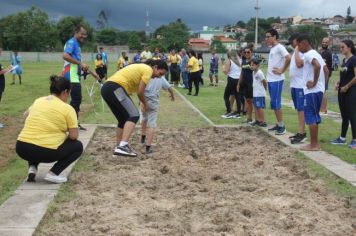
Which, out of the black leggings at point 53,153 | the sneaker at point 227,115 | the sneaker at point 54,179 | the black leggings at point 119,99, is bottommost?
the sneaker at point 227,115

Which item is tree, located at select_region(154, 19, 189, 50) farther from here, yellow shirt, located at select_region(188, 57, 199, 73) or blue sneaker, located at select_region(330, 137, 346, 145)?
blue sneaker, located at select_region(330, 137, 346, 145)

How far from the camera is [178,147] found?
9.02 meters

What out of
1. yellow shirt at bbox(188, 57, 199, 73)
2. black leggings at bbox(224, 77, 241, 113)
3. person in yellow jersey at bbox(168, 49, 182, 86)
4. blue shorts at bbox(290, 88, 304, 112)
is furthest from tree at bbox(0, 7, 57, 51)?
blue shorts at bbox(290, 88, 304, 112)

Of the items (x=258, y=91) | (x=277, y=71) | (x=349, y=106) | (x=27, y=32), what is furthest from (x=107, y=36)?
(x=349, y=106)

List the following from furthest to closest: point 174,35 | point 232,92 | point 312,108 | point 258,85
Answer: point 174,35 → point 232,92 → point 258,85 → point 312,108

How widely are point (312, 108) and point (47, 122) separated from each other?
14.3 feet

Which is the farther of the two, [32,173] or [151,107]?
[151,107]

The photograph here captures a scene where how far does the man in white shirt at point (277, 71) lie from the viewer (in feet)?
32.7

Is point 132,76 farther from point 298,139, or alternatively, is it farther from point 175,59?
point 175,59

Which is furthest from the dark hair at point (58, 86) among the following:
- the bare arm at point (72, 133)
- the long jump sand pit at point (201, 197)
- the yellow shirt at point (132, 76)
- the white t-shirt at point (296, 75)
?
the white t-shirt at point (296, 75)

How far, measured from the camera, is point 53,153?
20.5 feet

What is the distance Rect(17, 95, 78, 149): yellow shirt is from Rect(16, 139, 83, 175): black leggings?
59 mm

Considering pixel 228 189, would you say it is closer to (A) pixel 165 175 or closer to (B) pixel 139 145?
(A) pixel 165 175

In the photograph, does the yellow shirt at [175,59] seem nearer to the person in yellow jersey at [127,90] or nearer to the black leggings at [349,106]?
the black leggings at [349,106]
